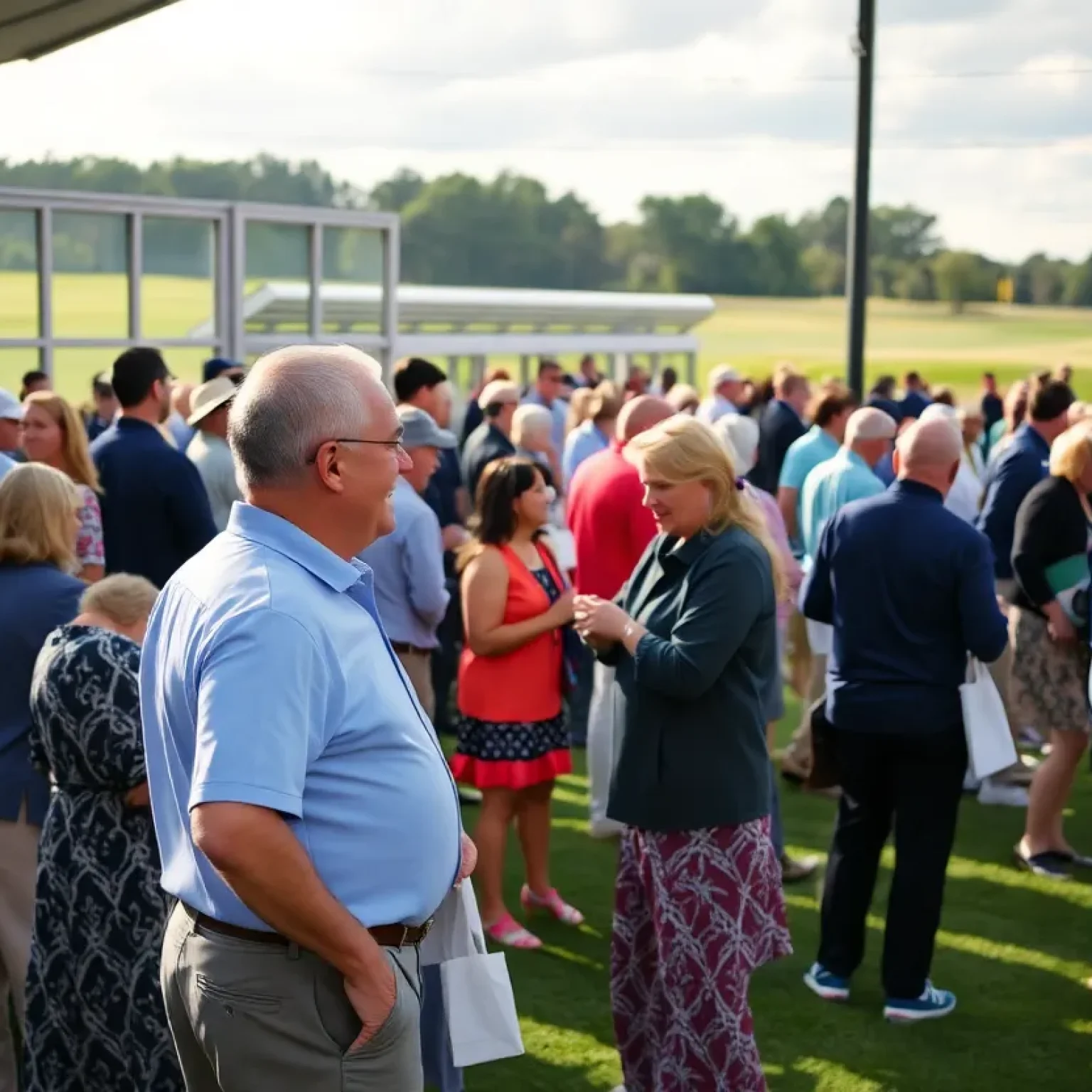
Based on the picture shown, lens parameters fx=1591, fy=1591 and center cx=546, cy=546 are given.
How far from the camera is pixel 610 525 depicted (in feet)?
21.2

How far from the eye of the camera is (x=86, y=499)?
6.02m

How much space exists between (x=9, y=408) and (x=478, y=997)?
4.40 m

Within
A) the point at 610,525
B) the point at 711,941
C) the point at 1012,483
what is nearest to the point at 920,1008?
the point at 711,941

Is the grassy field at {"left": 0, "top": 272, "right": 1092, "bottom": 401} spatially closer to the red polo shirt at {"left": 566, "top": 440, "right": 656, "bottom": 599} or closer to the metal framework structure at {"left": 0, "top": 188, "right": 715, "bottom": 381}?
the metal framework structure at {"left": 0, "top": 188, "right": 715, "bottom": 381}

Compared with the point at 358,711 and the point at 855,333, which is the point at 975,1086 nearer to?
the point at 358,711

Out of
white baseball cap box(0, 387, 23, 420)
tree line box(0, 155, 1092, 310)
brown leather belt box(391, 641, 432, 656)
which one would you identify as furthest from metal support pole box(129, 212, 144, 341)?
tree line box(0, 155, 1092, 310)

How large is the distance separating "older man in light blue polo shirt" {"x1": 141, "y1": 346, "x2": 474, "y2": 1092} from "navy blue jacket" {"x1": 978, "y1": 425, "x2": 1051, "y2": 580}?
5.46m

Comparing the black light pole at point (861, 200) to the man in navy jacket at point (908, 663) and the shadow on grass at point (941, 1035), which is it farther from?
the man in navy jacket at point (908, 663)

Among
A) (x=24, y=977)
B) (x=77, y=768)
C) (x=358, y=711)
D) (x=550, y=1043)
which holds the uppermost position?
(x=358, y=711)

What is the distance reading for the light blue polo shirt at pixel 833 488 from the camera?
24.0 feet

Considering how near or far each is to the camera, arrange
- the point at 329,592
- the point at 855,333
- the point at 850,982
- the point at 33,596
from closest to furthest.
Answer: the point at 329,592 → the point at 33,596 → the point at 850,982 → the point at 855,333

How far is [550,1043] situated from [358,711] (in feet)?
10.2

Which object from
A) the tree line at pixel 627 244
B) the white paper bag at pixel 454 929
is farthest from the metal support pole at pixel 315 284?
the tree line at pixel 627 244

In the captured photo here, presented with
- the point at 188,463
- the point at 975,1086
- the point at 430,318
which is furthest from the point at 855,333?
the point at 430,318
